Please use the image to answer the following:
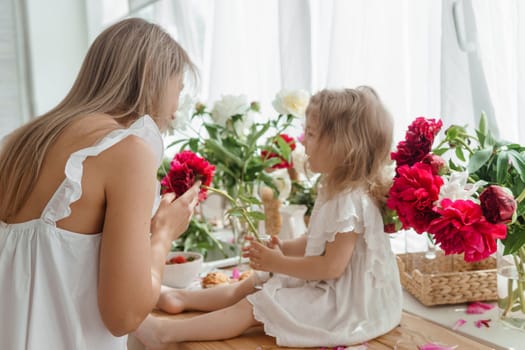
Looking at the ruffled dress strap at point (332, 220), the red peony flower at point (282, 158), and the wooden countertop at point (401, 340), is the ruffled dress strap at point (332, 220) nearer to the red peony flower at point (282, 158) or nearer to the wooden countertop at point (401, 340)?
the wooden countertop at point (401, 340)

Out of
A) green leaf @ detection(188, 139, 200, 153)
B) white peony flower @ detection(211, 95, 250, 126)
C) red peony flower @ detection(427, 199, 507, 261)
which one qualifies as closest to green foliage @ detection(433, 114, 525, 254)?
red peony flower @ detection(427, 199, 507, 261)

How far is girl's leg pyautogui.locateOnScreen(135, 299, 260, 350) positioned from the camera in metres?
1.22

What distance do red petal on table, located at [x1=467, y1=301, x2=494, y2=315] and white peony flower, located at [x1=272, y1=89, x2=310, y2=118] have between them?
0.70m

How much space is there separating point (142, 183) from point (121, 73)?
0.72 feet

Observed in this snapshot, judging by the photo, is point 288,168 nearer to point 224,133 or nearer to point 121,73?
point 224,133

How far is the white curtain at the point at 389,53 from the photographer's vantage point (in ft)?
4.37

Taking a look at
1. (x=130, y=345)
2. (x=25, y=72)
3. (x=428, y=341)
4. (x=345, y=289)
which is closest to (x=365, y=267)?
(x=345, y=289)

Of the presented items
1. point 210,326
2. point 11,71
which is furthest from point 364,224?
point 11,71

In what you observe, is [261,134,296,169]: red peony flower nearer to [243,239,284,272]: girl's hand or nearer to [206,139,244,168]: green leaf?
[206,139,244,168]: green leaf

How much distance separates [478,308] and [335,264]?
1.13 feet

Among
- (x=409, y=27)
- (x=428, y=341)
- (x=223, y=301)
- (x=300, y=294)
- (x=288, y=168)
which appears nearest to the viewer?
(x=428, y=341)

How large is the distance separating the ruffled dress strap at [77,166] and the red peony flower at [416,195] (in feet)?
1.48

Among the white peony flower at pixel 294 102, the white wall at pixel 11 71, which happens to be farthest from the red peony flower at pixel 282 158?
the white wall at pixel 11 71

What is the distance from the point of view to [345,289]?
123 cm
